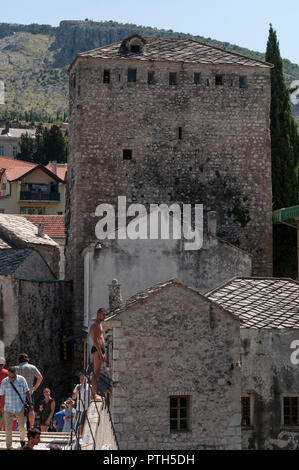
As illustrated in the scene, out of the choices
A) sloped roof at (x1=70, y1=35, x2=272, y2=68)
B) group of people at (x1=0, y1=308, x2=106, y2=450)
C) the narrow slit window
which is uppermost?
sloped roof at (x1=70, y1=35, x2=272, y2=68)

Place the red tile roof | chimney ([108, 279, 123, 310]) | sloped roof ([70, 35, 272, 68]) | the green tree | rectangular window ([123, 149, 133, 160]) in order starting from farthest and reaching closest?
the red tile roof, the green tree, sloped roof ([70, 35, 272, 68]), rectangular window ([123, 149, 133, 160]), chimney ([108, 279, 123, 310])

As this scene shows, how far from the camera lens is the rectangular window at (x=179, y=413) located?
20.4 m

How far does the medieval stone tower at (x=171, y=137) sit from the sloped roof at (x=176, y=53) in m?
0.06

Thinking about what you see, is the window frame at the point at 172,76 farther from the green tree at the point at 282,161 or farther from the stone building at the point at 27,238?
the stone building at the point at 27,238

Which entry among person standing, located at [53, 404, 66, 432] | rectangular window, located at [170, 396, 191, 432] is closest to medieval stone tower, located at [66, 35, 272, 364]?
rectangular window, located at [170, 396, 191, 432]

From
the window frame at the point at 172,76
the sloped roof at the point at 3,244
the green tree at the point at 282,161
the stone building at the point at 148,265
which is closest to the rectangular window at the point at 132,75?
the window frame at the point at 172,76

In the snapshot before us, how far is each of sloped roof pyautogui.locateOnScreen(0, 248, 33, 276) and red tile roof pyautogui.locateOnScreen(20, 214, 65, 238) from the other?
20117mm

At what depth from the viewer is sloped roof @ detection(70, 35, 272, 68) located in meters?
35.4

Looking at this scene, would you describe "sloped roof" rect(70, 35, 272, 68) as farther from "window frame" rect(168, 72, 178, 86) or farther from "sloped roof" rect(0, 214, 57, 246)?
"sloped roof" rect(0, 214, 57, 246)

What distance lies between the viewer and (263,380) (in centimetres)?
2228

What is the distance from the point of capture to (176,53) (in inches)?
1432

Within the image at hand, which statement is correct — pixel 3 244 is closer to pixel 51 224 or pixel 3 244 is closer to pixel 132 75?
pixel 132 75

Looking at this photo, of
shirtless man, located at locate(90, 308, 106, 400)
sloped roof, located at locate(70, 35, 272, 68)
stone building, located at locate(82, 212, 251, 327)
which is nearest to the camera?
shirtless man, located at locate(90, 308, 106, 400)
